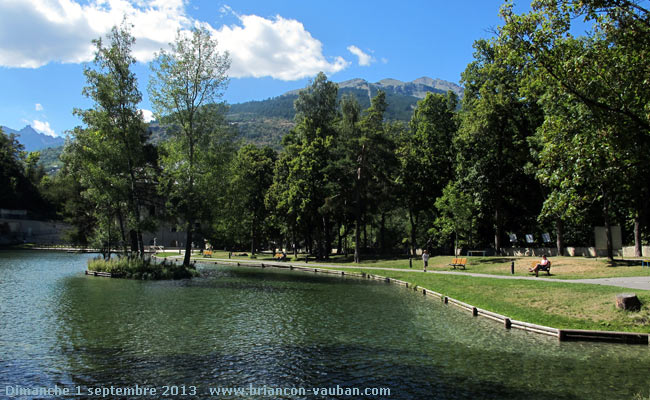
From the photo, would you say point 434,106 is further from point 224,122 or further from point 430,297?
point 430,297

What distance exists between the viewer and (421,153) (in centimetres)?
5934

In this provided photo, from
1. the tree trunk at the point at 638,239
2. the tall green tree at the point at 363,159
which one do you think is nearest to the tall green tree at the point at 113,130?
the tall green tree at the point at 363,159

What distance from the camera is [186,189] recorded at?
40.0 m

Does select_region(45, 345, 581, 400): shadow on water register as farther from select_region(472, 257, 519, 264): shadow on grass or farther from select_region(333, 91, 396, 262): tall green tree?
select_region(333, 91, 396, 262): tall green tree

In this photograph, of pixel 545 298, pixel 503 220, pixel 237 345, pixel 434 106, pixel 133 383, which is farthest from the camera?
pixel 434 106

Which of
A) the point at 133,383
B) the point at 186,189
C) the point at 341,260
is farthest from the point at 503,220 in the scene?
the point at 133,383

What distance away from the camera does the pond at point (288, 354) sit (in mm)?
11227

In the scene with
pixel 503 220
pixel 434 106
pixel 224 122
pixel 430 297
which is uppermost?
pixel 434 106

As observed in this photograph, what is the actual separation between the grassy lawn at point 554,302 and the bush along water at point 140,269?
23.6m

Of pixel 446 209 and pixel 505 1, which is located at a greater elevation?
pixel 505 1

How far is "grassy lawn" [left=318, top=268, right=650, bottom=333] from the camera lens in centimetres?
1730

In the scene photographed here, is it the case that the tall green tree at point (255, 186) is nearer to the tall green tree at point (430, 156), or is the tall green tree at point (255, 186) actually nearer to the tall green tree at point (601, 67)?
the tall green tree at point (430, 156)

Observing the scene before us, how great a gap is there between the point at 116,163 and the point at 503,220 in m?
43.5

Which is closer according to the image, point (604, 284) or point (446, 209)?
point (604, 284)
